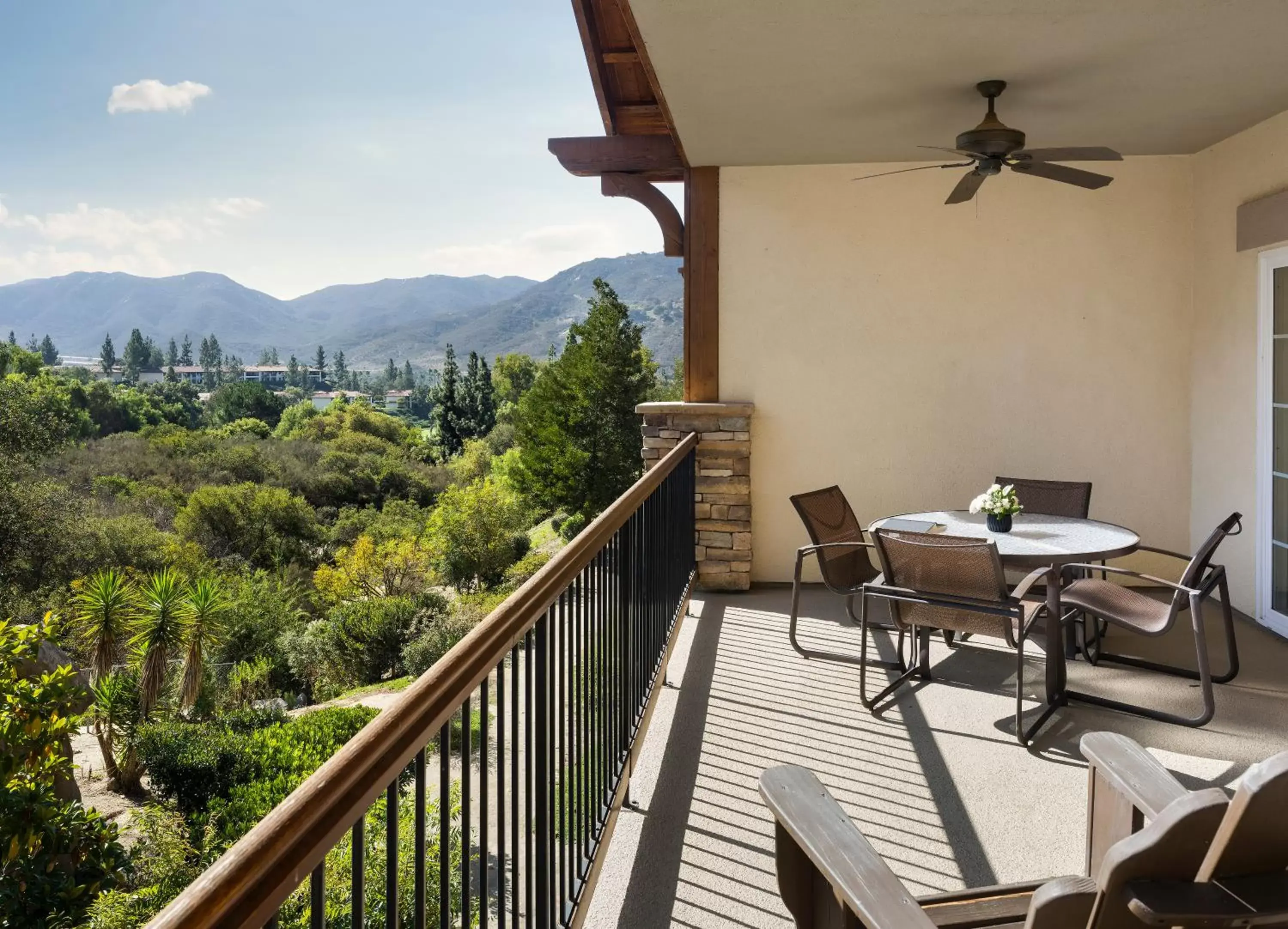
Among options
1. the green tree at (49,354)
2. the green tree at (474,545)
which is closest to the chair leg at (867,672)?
the green tree at (474,545)

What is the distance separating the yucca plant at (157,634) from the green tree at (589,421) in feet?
58.2

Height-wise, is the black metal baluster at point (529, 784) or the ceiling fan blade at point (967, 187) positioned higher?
the ceiling fan blade at point (967, 187)

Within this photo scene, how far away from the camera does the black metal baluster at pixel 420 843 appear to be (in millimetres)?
941

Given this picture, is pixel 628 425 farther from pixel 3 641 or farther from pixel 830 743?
pixel 830 743

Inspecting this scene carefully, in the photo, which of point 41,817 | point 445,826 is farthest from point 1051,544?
point 41,817

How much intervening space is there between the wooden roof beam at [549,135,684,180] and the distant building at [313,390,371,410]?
153 feet

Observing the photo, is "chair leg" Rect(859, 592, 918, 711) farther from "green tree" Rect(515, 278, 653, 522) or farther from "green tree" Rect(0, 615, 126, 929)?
"green tree" Rect(515, 278, 653, 522)

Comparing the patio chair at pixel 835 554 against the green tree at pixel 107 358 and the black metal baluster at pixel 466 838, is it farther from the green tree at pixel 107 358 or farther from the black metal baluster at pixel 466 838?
the green tree at pixel 107 358

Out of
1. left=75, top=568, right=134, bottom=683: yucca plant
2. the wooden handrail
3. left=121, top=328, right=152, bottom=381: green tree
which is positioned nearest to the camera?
the wooden handrail

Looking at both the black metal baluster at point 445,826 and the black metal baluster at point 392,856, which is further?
the black metal baluster at point 445,826

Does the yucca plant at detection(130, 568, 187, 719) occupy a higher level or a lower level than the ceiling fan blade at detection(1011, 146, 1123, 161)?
lower

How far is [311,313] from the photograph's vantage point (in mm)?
92438

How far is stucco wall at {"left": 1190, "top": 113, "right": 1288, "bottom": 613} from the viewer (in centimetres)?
457

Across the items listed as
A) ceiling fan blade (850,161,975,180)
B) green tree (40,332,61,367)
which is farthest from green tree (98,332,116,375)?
ceiling fan blade (850,161,975,180)
